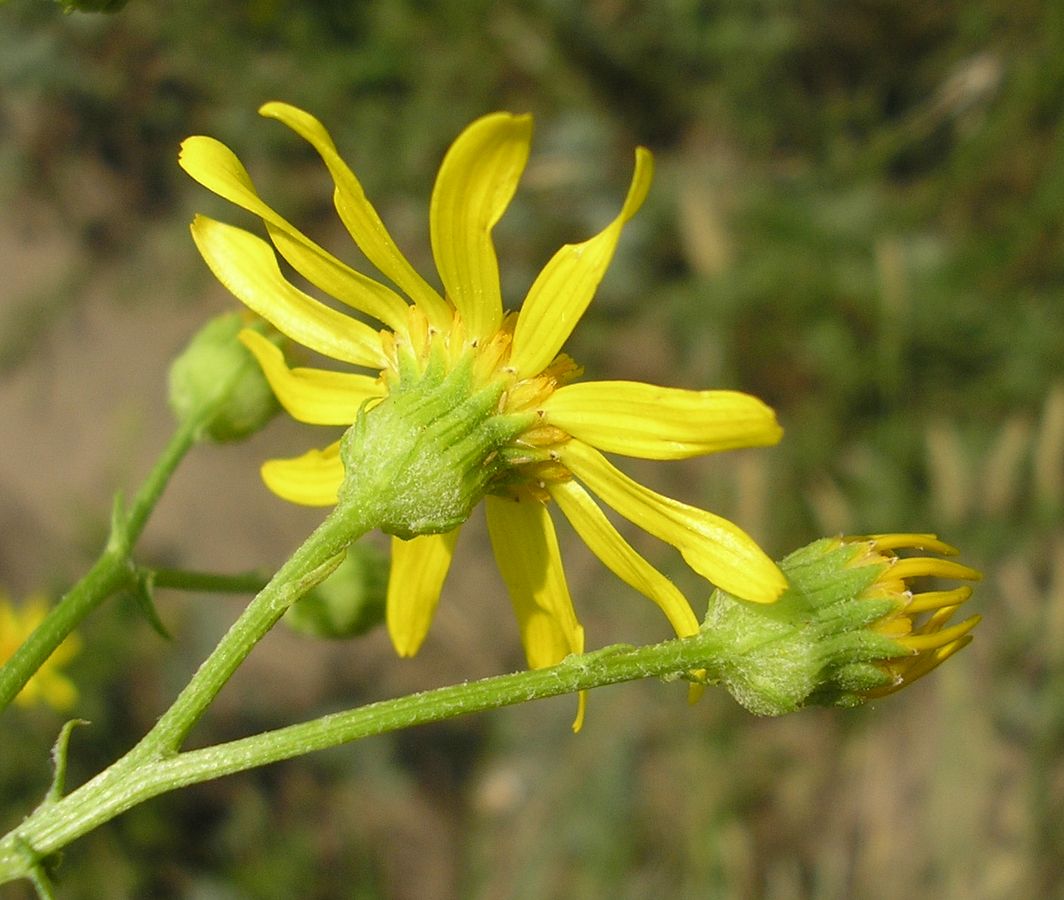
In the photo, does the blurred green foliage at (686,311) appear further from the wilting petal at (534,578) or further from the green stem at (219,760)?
the green stem at (219,760)

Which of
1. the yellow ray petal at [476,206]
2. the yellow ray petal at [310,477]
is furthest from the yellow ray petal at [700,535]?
the yellow ray petal at [310,477]

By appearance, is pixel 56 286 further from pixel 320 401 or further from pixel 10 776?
pixel 320 401

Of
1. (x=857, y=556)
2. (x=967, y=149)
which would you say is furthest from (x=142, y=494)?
(x=967, y=149)

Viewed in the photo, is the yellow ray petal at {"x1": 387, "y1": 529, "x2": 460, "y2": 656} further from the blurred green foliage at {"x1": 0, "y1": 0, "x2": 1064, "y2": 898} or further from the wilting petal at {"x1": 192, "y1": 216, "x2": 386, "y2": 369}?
the blurred green foliage at {"x1": 0, "y1": 0, "x2": 1064, "y2": 898}

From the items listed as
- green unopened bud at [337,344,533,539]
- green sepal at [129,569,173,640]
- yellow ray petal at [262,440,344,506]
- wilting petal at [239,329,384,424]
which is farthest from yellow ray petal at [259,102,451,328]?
green sepal at [129,569,173,640]

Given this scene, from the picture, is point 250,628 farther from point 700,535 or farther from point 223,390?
point 223,390

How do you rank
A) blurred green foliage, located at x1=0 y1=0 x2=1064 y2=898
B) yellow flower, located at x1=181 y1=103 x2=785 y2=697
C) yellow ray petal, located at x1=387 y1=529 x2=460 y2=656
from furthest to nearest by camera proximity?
blurred green foliage, located at x1=0 y1=0 x2=1064 y2=898, yellow ray petal, located at x1=387 y1=529 x2=460 y2=656, yellow flower, located at x1=181 y1=103 x2=785 y2=697

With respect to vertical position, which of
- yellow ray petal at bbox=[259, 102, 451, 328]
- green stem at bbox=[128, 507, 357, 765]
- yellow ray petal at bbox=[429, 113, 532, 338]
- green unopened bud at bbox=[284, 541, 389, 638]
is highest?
yellow ray petal at bbox=[259, 102, 451, 328]
